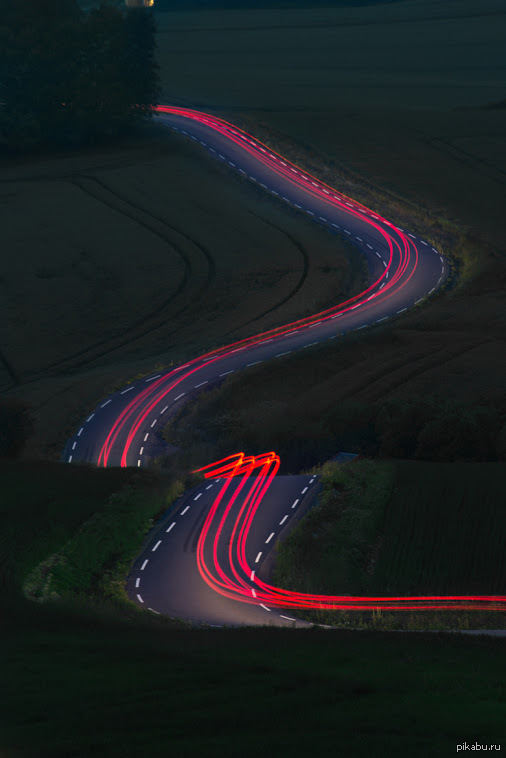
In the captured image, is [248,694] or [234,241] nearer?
[248,694]

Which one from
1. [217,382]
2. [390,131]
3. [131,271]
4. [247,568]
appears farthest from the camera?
[390,131]

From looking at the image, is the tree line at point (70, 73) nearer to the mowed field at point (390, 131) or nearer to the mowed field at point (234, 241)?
the mowed field at point (234, 241)

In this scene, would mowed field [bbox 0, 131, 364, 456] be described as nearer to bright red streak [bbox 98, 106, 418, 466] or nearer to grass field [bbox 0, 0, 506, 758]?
grass field [bbox 0, 0, 506, 758]

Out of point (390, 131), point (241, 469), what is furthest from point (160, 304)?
point (390, 131)

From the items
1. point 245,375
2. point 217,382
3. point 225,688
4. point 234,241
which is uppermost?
point 234,241

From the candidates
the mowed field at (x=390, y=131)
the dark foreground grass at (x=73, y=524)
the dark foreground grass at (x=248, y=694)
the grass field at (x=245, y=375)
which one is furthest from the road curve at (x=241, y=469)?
the dark foreground grass at (x=248, y=694)

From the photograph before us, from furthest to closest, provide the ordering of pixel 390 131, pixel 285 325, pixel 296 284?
pixel 390 131, pixel 296 284, pixel 285 325

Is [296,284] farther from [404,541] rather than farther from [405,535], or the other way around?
[404,541]

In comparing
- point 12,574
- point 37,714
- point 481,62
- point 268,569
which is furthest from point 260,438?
point 481,62
